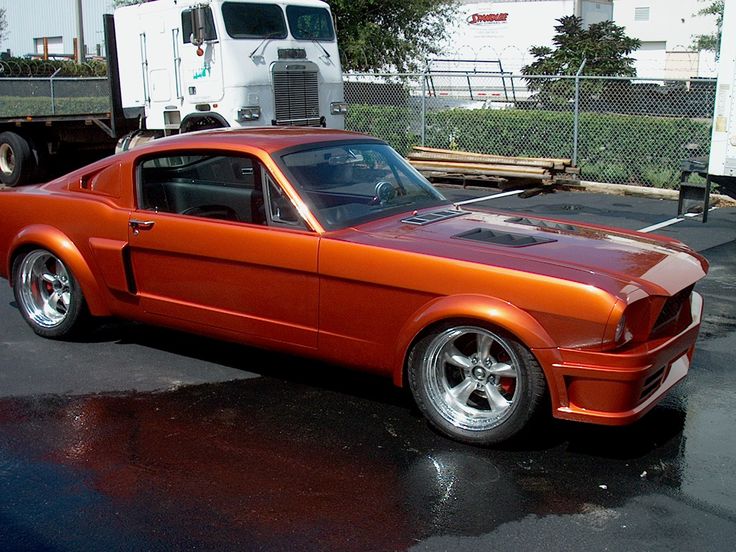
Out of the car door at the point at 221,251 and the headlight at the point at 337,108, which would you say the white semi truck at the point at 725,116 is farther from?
the headlight at the point at 337,108

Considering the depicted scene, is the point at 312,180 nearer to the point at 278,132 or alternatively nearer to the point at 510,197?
the point at 278,132

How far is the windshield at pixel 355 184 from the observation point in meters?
5.10

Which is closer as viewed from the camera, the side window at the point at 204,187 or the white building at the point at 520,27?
the side window at the point at 204,187

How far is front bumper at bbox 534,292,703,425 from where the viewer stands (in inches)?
159

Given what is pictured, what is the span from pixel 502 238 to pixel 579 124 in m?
11.0

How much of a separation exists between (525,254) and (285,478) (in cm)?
160

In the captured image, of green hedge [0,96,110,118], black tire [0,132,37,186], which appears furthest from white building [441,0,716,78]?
black tire [0,132,37,186]

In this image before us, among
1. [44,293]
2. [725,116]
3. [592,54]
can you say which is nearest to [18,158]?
[44,293]

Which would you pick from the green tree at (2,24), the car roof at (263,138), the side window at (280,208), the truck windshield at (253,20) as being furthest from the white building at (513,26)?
the green tree at (2,24)

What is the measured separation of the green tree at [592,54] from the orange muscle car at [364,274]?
18.3 meters

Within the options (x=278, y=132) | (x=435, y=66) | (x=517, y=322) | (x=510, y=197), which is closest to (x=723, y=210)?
(x=510, y=197)

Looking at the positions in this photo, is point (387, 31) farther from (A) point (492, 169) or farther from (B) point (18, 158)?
(B) point (18, 158)

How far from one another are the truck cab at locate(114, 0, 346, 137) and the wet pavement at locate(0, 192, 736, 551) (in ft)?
→ 25.9

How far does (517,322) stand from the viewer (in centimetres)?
417
